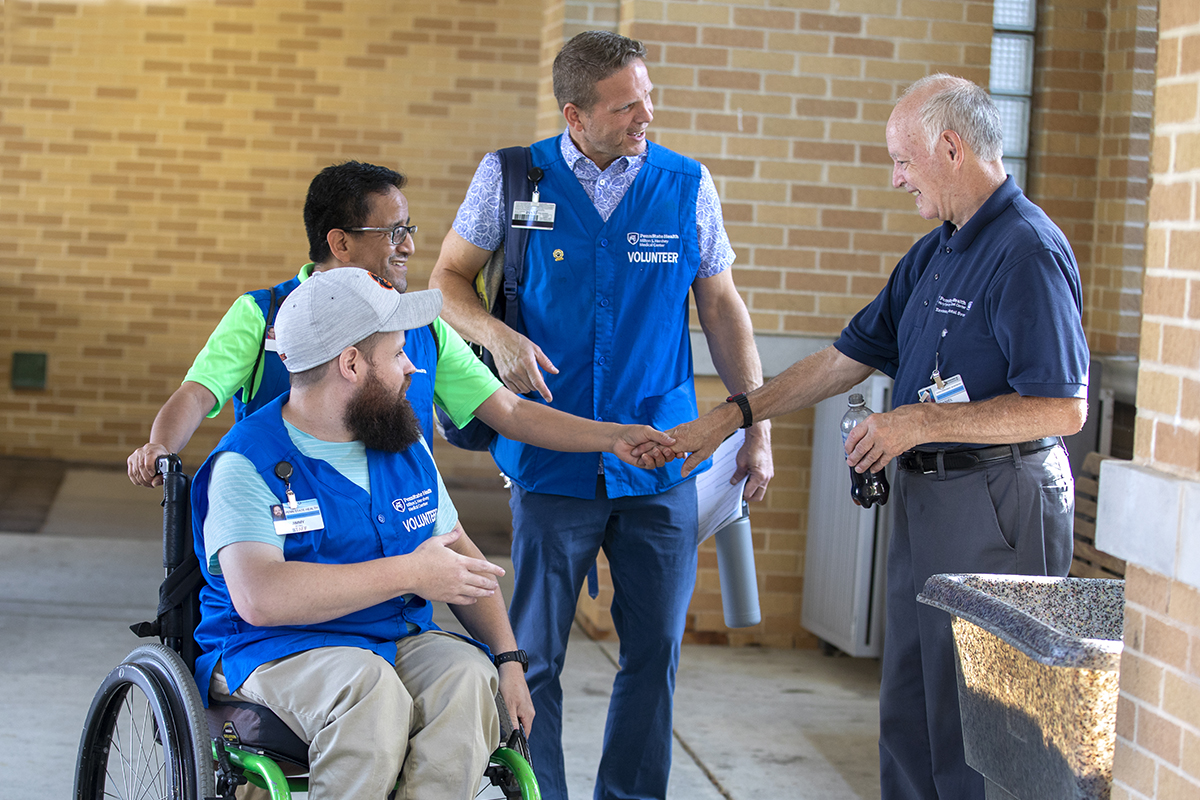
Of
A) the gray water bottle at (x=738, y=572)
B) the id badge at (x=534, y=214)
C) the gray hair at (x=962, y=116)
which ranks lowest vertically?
the gray water bottle at (x=738, y=572)

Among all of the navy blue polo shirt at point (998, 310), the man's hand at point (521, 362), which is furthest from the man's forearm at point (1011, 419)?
the man's hand at point (521, 362)

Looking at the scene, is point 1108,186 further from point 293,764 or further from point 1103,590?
point 293,764

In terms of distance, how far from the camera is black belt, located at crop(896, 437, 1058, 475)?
2.45m

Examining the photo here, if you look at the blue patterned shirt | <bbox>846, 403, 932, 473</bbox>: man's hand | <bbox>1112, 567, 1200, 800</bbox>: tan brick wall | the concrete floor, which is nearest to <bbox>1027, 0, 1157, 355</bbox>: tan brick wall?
the concrete floor

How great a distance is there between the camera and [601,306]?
116 inches

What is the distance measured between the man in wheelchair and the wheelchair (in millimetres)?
50

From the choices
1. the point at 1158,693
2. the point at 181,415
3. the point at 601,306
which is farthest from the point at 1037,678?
the point at 181,415

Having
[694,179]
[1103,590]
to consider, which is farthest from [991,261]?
[694,179]

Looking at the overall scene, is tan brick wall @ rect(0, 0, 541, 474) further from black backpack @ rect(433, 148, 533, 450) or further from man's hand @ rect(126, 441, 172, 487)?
man's hand @ rect(126, 441, 172, 487)

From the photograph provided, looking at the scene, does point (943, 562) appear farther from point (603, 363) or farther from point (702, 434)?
point (603, 363)

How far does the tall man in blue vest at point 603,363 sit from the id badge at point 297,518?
84 centimetres

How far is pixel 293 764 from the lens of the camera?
6.86ft

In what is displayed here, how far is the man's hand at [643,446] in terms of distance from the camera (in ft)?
9.07

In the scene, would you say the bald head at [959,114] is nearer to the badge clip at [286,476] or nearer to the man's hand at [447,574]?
the man's hand at [447,574]
